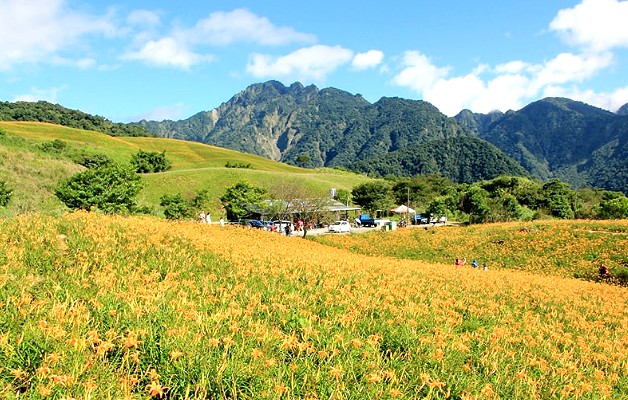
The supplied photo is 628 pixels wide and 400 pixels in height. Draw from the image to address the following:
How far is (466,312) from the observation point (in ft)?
24.1

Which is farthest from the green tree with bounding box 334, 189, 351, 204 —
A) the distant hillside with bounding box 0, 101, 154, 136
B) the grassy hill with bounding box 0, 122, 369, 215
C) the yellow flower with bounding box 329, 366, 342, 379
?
the distant hillside with bounding box 0, 101, 154, 136

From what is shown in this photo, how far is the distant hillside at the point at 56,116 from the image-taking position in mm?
A: 104312

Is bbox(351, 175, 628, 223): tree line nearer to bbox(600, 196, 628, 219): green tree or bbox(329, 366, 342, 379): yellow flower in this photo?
bbox(600, 196, 628, 219): green tree

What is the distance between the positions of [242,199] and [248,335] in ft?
119

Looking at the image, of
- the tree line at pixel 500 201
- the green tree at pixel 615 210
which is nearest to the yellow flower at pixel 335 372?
the tree line at pixel 500 201

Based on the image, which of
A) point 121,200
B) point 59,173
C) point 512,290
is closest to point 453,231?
point 512,290

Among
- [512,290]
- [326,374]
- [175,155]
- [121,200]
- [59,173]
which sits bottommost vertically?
[512,290]

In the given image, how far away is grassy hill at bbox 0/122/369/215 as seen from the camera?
33188 mm

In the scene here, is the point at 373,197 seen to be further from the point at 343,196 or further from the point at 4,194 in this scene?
the point at 4,194

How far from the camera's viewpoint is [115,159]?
2795 inches

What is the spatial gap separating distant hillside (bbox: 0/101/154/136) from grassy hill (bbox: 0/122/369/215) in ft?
59.8

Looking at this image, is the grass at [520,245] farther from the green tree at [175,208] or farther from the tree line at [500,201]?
the green tree at [175,208]

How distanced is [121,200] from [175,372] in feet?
86.6

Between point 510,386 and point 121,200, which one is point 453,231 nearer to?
point 121,200
